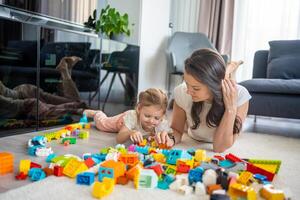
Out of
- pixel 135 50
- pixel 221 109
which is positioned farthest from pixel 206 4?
pixel 221 109

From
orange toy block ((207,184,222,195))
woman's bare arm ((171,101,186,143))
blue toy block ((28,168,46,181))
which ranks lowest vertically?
blue toy block ((28,168,46,181))

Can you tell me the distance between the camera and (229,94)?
1.19 meters

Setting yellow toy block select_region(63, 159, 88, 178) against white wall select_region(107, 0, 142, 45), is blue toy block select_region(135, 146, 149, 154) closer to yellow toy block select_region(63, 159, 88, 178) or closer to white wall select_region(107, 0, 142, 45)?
yellow toy block select_region(63, 159, 88, 178)

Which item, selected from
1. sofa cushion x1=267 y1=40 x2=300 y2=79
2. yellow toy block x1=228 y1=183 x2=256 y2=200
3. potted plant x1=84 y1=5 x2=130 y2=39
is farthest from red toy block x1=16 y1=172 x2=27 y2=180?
sofa cushion x1=267 y1=40 x2=300 y2=79

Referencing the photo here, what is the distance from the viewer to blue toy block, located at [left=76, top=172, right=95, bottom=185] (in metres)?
0.85

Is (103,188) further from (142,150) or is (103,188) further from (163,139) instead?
(163,139)

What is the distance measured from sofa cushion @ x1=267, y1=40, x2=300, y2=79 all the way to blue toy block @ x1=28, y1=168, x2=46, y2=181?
2.03 meters

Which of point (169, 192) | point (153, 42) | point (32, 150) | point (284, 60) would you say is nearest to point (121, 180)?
point (169, 192)

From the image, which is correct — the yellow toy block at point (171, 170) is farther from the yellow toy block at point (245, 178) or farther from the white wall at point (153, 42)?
the white wall at point (153, 42)

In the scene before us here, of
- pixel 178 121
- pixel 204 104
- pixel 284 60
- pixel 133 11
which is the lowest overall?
pixel 178 121

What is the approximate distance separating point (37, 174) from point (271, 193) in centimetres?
69

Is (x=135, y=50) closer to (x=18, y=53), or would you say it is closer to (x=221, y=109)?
(x=18, y=53)

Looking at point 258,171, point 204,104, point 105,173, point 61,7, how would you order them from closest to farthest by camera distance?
point 105,173 → point 258,171 → point 204,104 → point 61,7

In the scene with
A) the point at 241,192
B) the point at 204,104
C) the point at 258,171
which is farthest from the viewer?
the point at 204,104
